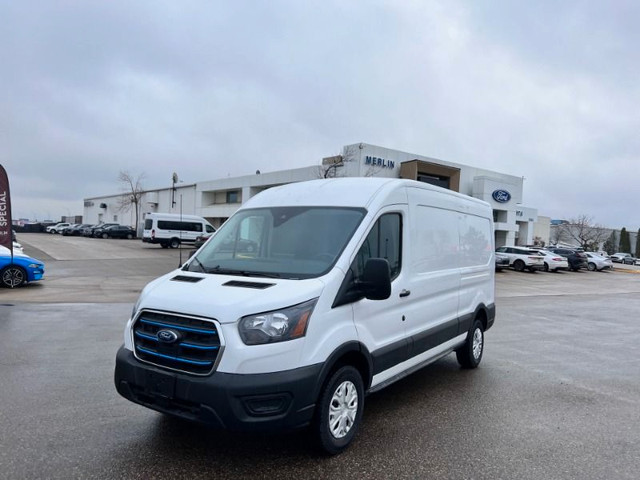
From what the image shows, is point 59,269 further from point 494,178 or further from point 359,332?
point 494,178

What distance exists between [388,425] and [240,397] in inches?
71.5

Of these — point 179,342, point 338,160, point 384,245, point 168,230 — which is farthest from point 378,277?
point 168,230

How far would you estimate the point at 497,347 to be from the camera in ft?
26.1

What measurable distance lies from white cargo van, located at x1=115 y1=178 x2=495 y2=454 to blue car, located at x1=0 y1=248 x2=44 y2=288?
1205 cm

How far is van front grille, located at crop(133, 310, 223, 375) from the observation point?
3312 millimetres

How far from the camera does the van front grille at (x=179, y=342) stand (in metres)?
3.31

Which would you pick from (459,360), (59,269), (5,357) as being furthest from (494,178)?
(5,357)

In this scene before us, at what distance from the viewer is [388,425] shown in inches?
172

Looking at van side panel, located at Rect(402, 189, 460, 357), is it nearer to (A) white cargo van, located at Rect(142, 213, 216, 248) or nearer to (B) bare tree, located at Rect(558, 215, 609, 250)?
(A) white cargo van, located at Rect(142, 213, 216, 248)

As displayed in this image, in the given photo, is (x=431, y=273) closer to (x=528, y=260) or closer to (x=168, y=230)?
(x=528, y=260)

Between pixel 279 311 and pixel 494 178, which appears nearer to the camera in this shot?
pixel 279 311

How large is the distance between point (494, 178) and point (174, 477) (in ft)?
153

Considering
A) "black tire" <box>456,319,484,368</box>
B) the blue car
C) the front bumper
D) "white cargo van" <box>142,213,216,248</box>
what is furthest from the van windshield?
"white cargo van" <box>142,213,216,248</box>

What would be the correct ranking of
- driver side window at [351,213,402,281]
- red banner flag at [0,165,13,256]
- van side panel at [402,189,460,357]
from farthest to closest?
red banner flag at [0,165,13,256]
van side panel at [402,189,460,357]
driver side window at [351,213,402,281]
